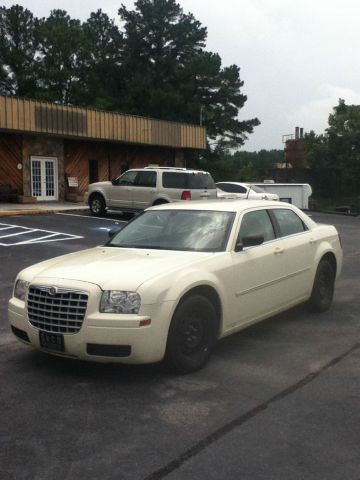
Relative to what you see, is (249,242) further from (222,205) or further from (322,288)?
→ (322,288)

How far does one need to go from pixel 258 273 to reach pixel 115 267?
1.60 metres

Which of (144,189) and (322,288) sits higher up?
(144,189)

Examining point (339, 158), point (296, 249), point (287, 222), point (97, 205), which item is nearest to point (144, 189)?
point (97, 205)

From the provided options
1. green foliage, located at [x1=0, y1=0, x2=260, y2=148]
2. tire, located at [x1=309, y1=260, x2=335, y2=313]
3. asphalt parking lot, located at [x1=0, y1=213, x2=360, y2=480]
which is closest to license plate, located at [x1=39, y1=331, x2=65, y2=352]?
asphalt parking lot, located at [x1=0, y1=213, x2=360, y2=480]

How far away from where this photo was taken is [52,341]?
5.09m

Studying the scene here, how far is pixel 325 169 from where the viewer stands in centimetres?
4891

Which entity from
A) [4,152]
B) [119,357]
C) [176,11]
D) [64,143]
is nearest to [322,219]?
[64,143]

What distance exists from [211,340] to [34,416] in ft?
5.88

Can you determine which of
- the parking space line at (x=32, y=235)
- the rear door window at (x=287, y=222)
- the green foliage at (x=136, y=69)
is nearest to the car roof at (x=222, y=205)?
the rear door window at (x=287, y=222)

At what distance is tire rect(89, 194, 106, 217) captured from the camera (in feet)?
67.7

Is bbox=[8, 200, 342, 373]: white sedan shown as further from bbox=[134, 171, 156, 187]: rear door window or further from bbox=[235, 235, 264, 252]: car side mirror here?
bbox=[134, 171, 156, 187]: rear door window

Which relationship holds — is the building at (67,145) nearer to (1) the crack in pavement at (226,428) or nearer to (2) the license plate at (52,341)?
(2) the license plate at (52,341)

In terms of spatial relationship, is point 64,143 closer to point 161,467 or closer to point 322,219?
point 322,219

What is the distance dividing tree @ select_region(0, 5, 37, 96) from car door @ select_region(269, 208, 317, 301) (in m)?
51.9
